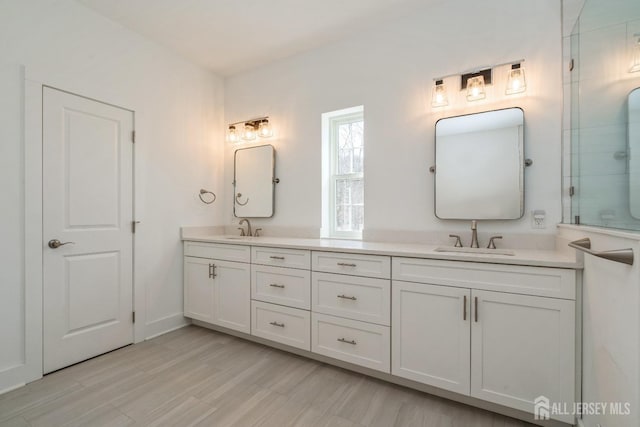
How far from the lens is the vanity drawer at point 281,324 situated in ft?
7.38

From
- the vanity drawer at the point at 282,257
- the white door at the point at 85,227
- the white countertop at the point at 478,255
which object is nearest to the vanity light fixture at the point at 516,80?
the white countertop at the point at 478,255

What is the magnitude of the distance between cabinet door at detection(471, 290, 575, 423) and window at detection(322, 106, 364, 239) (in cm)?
134

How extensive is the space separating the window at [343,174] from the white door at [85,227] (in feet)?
5.84

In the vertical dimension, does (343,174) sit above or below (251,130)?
below

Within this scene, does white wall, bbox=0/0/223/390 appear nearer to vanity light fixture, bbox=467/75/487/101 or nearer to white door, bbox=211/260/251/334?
white door, bbox=211/260/251/334

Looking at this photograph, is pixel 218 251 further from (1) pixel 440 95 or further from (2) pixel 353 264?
(1) pixel 440 95

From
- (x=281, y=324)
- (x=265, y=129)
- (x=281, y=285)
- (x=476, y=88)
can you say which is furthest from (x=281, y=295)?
(x=476, y=88)

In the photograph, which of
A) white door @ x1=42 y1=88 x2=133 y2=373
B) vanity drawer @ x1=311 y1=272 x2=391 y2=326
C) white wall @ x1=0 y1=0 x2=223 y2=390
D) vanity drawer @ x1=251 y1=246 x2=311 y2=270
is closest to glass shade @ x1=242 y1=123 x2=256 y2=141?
white wall @ x1=0 y1=0 x2=223 y2=390

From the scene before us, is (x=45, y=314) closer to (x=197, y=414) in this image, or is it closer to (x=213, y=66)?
(x=197, y=414)

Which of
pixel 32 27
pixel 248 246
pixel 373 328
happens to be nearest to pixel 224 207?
pixel 248 246

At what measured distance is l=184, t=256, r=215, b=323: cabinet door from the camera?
282 centimetres

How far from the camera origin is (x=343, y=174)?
9.57 ft

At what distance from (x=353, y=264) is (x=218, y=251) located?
54.5 inches

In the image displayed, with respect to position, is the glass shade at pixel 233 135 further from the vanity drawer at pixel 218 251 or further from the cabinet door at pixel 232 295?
the cabinet door at pixel 232 295
